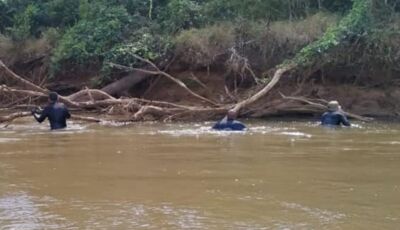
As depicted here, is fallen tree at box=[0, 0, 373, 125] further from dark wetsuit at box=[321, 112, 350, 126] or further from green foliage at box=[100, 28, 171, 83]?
Result: dark wetsuit at box=[321, 112, 350, 126]

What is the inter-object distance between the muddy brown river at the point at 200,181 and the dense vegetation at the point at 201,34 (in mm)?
6533

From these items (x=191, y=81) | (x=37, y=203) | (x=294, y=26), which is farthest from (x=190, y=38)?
(x=37, y=203)

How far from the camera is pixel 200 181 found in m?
9.73

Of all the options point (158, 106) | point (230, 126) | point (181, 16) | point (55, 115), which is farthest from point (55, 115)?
point (181, 16)

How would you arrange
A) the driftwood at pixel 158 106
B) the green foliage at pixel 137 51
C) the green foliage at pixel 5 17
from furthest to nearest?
the green foliage at pixel 5 17
the green foliage at pixel 137 51
the driftwood at pixel 158 106

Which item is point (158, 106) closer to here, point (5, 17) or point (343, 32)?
point (343, 32)

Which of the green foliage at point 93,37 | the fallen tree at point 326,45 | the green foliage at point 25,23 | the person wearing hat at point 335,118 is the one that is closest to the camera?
the person wearing hat at point 335,118

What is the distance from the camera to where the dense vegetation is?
23.1 meters

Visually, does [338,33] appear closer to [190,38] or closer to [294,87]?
[294,87]

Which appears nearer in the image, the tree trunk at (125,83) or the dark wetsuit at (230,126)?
the dark wetsuit at (230,126)

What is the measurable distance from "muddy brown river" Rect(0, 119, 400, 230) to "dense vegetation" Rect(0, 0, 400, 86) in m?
6.53

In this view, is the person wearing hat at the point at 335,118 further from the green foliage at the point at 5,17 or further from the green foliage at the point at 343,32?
the green foliage at the point at 5,17

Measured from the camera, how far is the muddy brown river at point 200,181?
7324 millimetres

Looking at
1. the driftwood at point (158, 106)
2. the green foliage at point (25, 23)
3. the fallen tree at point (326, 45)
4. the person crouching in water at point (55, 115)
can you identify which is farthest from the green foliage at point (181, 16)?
the person crouching in water at point (55, 115)
